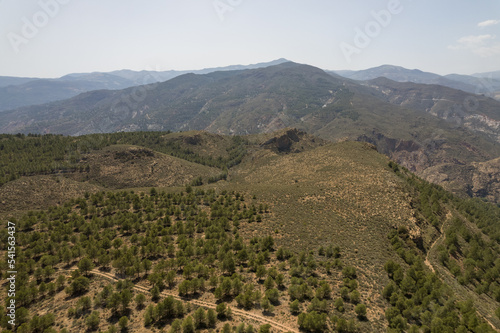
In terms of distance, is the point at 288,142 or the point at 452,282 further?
the point at 288,142

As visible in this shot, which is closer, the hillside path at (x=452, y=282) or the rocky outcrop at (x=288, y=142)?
the hillside path at (x=452, y=282)

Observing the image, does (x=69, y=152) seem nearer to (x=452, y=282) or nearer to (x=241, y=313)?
(x=241, y=313)

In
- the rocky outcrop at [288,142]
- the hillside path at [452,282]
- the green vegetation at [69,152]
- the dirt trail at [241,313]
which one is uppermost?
the rocky outcrop at [288,142]

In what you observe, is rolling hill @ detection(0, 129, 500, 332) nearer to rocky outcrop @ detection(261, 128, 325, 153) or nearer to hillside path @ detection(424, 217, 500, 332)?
hillside path @ detection(424, 217, 500, 332)

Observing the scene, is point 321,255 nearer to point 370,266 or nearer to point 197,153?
point 370,266

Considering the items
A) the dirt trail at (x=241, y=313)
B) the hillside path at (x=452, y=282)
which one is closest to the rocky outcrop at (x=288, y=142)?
the hillside path at (x=452, y=282)

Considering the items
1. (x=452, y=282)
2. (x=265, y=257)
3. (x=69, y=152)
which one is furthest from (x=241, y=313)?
(x=69, y=152)

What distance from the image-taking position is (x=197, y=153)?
185250 millimetres

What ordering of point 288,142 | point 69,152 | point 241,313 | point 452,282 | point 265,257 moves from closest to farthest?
1. point 241,313
2. point 265,257
3. point 452,282
4. point 69,152
5. point 288,142

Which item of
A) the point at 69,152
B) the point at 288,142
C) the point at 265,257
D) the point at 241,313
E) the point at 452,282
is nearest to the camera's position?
the point at 241,313

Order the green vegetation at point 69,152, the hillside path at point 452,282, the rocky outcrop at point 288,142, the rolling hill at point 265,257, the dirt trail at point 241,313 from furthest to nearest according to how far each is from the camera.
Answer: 1. the rocky outcrop at point 288,142
2. the green vegetation at point 69,152
3. the hillside path at point 452,282
4. the rolling hill at point 265,257
5. the dirt trail at point 241,313

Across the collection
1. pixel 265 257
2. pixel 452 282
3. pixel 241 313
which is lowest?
pixel 452 282

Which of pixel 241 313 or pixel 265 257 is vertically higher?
pixel 265 257

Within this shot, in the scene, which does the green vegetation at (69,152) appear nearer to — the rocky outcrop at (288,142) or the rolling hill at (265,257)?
the rolling hill at (265,257)
